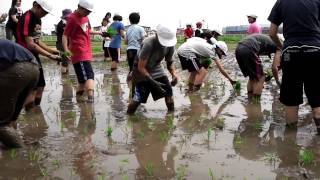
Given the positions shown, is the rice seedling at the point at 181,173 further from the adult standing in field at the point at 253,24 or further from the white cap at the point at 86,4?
the adult standing in field at the point at 253,24

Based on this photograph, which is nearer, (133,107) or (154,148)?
(154,148)

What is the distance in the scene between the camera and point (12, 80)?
3.89 meters

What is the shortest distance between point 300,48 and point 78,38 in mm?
3460

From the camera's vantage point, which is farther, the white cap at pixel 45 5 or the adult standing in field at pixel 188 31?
the adult standing in field at pixel 188 31

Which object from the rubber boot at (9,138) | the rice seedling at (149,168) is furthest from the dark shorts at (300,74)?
the rubber boot at (9,138)

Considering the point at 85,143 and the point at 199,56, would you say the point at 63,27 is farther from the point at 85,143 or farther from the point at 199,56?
the point at 85,143

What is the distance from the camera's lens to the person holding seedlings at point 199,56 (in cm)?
757

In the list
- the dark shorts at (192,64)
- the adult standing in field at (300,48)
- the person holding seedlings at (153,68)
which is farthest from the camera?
the dark shorts at (192,64)

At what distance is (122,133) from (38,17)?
199cm

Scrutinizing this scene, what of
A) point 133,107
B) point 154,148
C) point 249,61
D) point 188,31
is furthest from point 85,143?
point 188,31

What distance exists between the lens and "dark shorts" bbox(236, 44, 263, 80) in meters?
6.85

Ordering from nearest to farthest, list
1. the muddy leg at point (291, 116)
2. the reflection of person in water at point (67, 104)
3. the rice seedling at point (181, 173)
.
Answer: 1. the rice seedling at point (181, 173)
2. the muddy leg at point (291, 116)
3. the reflection of person in water at point (67, 104)

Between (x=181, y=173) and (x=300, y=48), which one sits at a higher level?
(x=300, y=48)

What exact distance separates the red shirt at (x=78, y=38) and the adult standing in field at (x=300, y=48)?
119 inches
